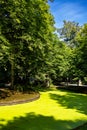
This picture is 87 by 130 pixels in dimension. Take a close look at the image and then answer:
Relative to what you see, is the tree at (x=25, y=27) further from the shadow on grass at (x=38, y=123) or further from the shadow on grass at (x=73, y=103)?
the shadow on grass at (x=38, y=123)

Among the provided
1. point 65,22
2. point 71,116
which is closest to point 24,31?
point 71,116

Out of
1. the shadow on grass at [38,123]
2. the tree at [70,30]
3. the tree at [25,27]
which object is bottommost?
the shadow on grass at [38,123]

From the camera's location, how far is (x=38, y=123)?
52.5ft

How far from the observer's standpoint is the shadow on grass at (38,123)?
1489cm

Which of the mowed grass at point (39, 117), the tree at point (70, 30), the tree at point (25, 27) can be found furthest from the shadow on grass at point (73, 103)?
the tree at point (70, 30)

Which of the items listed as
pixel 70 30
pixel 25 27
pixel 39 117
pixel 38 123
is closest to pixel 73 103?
pixel 39 117

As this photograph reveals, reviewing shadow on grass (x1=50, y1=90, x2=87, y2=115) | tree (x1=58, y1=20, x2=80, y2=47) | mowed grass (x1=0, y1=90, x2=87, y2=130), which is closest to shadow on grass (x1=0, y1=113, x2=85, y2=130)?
mowed grass (x1=0, y1=90, x2=87, y2=130)

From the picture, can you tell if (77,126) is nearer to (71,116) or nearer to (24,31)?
(71,116)

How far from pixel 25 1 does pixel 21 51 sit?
527 cm

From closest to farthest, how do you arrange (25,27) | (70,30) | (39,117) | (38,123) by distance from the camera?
(38,123), (39,117), (25,27), (70,30)

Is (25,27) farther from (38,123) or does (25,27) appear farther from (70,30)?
(70,30)

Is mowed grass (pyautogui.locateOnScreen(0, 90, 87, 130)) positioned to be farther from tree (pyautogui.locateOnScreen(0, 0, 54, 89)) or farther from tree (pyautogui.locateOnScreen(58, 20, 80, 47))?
tree (pyautogui.locateOnScreen(58, 20, 80, 47))

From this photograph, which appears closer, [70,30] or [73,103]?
[73,103]

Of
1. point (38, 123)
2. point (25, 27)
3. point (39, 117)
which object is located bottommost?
point (38, 123)
